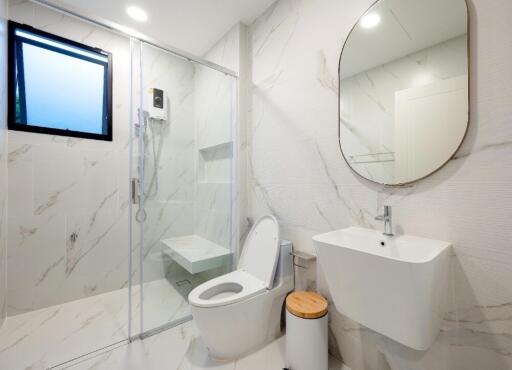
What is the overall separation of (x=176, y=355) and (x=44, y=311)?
4.34 feet

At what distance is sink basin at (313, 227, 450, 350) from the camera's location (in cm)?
81

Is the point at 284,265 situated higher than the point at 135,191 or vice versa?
the point at 135,191

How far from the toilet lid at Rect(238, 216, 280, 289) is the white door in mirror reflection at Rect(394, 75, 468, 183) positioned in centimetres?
85

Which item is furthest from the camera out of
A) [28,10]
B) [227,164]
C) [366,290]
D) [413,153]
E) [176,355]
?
[227,164]

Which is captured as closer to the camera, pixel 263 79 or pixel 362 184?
pixel 362 184

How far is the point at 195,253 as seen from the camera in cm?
202

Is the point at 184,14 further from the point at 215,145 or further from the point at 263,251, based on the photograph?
the point at 263,251

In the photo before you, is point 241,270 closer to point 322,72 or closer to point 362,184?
point 362,184

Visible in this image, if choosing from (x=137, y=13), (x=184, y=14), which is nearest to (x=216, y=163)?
(x=184, y=14)

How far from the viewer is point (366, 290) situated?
0.93 meters

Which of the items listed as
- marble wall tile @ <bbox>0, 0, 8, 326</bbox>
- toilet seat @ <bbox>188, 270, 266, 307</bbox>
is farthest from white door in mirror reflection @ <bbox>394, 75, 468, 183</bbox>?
marble wall tile @ <bbox>0, 0, 8, 326</bbox>

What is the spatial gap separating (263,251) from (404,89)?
1.27m

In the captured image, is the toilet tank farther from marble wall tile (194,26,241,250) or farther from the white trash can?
marble wall tile (194,26,241,250)

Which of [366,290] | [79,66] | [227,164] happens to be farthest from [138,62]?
[366,290]
